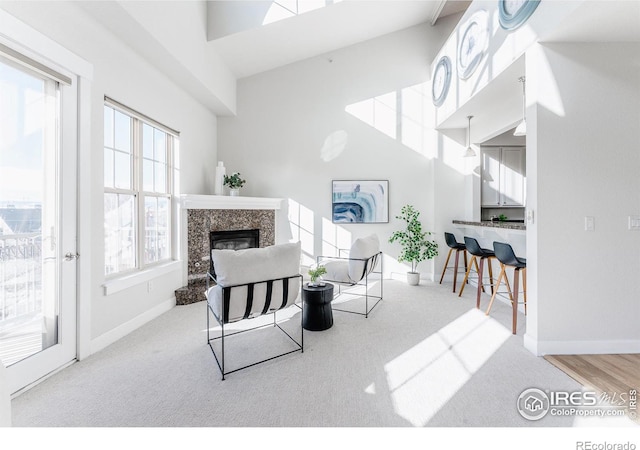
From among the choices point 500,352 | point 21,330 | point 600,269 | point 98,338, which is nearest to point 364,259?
point 500,352

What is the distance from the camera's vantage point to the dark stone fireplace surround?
12.7 ft

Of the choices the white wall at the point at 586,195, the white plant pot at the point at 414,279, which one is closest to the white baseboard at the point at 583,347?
the white wall at the point at 586,195

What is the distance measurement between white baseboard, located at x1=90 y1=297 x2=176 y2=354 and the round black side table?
1703mm

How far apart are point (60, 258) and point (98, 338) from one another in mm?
776

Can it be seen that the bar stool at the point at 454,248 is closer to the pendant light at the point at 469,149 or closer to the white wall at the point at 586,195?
the pendant light at the point at 469,149

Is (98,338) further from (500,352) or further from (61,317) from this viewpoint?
(500,352)

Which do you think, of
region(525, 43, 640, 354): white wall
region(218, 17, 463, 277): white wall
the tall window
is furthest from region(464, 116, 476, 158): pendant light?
the tall window

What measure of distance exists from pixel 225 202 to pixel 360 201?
2.25 metres

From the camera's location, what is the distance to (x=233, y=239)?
15.3 ft

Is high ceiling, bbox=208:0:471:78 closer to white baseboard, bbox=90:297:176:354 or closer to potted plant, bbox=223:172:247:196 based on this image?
potted plant, bbox=223:172:247:196

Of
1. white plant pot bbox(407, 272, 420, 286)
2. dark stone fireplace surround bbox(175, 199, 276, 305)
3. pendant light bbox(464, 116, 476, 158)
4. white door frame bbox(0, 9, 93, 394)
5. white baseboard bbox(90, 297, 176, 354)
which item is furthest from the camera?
white plant pot bbox(407, 272, 420, 286)

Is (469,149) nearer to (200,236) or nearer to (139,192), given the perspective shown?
(200,236)

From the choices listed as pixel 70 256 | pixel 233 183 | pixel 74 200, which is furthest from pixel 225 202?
pixel 70 256

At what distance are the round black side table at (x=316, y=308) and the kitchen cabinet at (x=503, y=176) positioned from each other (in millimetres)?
3954
